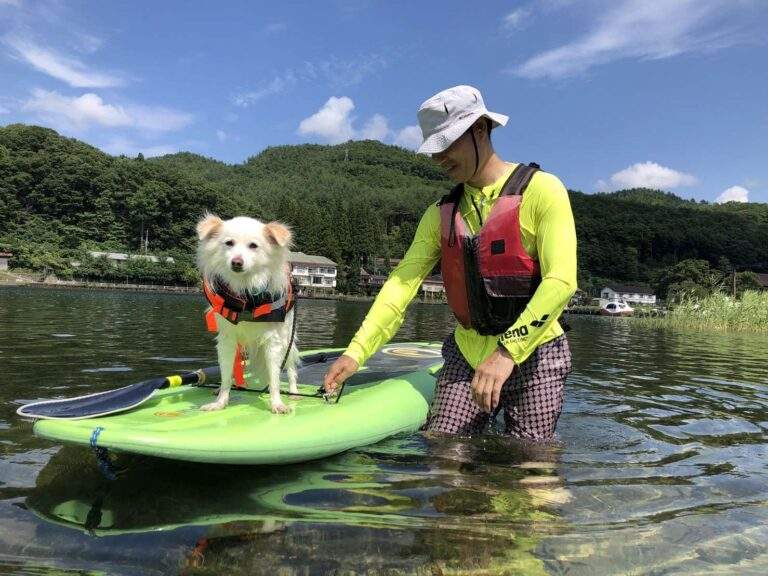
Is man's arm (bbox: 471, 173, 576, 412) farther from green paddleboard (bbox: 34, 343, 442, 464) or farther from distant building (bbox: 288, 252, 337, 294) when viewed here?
distant building (bbox: 288, 252, 337, 294)

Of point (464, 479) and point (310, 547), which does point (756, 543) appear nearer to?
point (464, 479)

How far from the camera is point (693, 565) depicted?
234 centimetres

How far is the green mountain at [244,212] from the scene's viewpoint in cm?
8669

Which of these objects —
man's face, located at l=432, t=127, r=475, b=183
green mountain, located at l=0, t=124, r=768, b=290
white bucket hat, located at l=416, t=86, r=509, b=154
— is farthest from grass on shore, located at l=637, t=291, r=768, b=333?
green mountain, located at l=0, t=124, r=768, b=290

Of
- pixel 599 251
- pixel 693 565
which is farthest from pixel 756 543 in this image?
pixel 599 251

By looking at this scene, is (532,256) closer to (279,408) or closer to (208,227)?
(279,408)

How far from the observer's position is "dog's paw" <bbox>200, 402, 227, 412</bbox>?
368cm

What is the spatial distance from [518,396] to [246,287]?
6.66 ft

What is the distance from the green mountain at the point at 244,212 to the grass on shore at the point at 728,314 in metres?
37.0

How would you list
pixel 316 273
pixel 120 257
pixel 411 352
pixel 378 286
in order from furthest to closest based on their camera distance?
pixel 378 286 < pixel 316 273 < pixel 120 257 < pixel 411 352

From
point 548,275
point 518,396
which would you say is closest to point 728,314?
point 518,396

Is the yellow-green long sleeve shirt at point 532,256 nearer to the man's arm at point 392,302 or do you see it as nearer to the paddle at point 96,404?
the man's arm at point 392,302

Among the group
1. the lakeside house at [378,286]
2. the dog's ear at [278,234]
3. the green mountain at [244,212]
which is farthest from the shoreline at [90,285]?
the dog's ear at [278,234]

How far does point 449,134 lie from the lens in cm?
333
